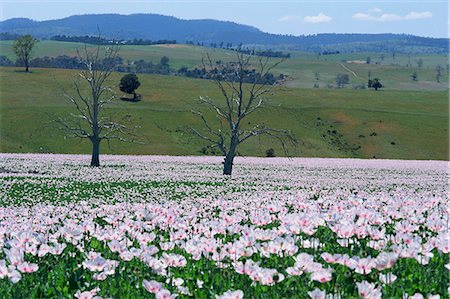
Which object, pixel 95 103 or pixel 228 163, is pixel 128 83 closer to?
pixel 95 103

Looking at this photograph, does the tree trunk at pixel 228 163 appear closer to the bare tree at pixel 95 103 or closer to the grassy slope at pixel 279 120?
the bare tree at pixel 95 103

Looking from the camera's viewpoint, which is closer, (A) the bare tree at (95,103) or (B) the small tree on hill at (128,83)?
(A) the bare tree at (95,103)

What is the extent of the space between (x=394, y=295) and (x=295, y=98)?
121 meters

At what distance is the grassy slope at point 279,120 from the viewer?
85.8 metres

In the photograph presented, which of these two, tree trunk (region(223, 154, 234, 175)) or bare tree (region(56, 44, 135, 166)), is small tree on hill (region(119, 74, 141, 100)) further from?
tree trunk (region(223, 154, 234, 175))

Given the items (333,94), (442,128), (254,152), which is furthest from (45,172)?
(333,94)

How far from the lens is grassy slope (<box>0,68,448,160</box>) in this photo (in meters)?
85.8

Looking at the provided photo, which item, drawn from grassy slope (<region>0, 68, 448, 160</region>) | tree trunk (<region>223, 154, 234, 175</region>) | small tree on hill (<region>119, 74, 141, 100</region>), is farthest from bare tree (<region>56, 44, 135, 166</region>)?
tree trunk (<region>223, 154, 234, 175</region>)

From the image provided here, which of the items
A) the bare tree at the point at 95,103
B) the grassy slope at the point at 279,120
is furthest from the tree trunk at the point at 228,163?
the grassy slope at the point at 279,120

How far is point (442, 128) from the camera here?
104812 mm

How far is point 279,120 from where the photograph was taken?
341 ft

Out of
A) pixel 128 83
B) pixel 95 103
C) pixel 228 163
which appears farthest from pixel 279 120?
pixel 228 163

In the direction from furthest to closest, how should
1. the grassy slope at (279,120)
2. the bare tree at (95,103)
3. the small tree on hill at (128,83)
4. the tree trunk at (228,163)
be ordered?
the small tree on hill at (128,83), the grassy slope at (279,120), the bare tree at (95,103), the tree trunk at (228,163)

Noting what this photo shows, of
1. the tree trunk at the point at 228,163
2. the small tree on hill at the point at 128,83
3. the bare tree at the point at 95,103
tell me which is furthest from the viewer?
the small tree on hill at the point at 128,83
